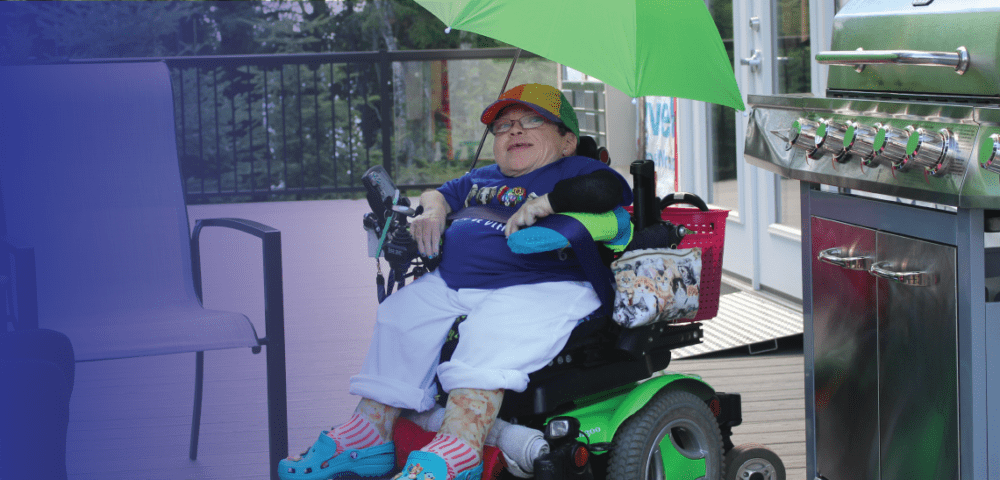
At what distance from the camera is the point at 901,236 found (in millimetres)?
1612

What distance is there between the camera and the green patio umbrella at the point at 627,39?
186 cm

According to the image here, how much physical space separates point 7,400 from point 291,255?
4322 mm

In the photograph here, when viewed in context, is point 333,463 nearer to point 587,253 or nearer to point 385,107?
point 587,253

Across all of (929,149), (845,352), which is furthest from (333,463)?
(929,149)

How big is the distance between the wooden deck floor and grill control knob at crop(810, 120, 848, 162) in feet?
3.16

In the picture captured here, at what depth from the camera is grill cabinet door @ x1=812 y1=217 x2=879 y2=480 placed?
5.70 ft

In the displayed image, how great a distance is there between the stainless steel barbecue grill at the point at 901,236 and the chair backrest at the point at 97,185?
1608 millimetres

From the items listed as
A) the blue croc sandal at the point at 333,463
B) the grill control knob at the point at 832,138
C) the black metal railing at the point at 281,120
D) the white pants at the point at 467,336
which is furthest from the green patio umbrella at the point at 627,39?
the black metal railing at the point at 281,120

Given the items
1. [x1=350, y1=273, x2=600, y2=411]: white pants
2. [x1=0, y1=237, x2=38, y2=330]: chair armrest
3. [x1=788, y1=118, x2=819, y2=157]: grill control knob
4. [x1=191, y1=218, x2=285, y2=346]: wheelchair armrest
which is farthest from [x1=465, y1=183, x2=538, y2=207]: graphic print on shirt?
[x1=0, y1=237, x2=38, y2=330]: chair armrest

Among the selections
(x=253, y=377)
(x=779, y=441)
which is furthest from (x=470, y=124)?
(x=779, y=441)

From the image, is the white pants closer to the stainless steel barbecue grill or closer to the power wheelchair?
the power wheelchair

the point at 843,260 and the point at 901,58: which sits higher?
the point at 901,58

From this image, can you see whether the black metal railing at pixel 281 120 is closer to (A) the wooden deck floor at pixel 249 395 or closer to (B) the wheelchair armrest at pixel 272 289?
(A) the wooden deck floor at pixel 249 395

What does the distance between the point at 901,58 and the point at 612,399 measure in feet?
2.93
